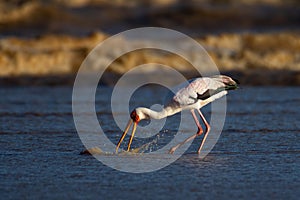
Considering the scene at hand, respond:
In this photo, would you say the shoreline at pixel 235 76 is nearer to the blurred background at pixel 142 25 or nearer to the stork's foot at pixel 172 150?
the blurred background at pixel 142 25

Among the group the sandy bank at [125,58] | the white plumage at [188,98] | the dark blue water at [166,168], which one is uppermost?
Answer: the sandy bank at [125,58]

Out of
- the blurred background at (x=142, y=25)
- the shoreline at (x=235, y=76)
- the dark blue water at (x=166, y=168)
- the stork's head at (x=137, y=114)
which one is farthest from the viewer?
the blurred background at (x=142, y=25)

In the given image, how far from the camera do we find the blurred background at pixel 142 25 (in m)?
Result: 24.3

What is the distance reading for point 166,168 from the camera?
1030 centimetres

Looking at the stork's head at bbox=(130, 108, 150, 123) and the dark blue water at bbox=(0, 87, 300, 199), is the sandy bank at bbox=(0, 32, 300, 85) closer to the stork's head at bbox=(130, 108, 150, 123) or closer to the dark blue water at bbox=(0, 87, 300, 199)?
the dark blue water at bbox=(0, 87, 300, 199)

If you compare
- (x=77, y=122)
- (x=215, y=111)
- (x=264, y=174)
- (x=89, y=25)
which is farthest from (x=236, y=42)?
(x=264, y=174)

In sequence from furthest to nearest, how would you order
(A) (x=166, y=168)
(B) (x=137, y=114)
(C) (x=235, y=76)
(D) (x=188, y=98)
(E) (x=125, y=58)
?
(E) (x=125, y=58) → (C) (x=235, y=76) → (D) (x=188, y=98) → (B) (x=137, y=114) → (A) (x=166, y=168)

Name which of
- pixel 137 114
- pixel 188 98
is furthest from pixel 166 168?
pixel 188 98

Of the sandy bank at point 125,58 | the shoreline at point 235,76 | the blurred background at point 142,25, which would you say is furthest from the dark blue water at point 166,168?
the sandy bank at point 125,58

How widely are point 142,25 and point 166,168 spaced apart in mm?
32723

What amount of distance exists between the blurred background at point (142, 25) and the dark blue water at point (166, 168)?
25.1ft

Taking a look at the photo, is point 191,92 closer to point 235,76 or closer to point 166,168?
point 166,168

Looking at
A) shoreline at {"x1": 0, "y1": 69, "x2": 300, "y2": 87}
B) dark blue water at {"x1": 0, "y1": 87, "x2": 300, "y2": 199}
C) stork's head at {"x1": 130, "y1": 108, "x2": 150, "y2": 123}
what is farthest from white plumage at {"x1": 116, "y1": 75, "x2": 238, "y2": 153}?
shoreline at {"x1": 0, "y1": 69, "x2": 300, "y2": 87}

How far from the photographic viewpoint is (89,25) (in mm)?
41469
